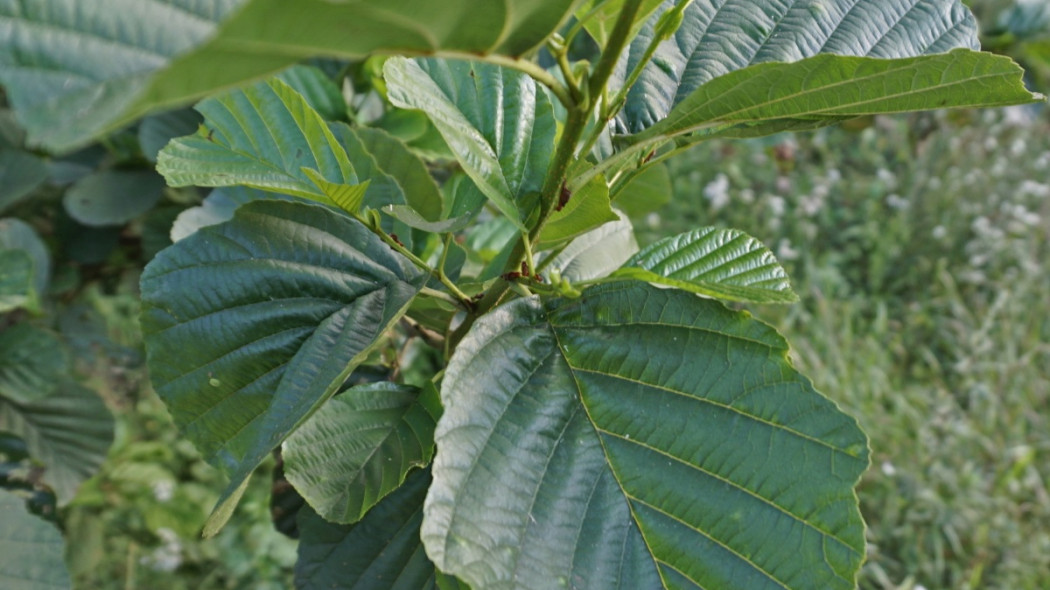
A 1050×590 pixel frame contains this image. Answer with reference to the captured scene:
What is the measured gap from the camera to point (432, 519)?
0.51 metres

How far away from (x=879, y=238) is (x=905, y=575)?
5.30ft

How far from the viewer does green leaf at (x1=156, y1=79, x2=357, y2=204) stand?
659 millimetres

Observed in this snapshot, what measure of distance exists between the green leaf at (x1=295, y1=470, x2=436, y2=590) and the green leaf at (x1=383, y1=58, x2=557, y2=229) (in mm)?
293

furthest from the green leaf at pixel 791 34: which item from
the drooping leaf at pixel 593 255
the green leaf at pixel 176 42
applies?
the green leaf at pixel 176 42

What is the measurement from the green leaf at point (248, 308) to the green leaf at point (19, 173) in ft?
2.85

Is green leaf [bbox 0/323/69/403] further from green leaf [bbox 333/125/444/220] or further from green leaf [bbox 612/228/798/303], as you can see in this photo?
green leaf [bbox 612/228/798/303]

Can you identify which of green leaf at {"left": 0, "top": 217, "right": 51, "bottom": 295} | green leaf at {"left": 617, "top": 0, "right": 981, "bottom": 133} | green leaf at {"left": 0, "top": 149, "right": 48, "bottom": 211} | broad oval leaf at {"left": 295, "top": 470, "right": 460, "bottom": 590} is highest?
green leaf at {"left": 617, "top": 0, "right": 981, "bottom": 133}

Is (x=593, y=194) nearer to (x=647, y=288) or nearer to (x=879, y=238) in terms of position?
(x=647, y=288)

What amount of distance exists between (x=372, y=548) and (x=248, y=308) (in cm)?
25

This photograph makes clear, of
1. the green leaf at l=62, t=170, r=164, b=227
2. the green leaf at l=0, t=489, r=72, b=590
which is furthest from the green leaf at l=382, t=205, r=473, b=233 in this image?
the green leaf at l=62, t=170, r=164, b=227

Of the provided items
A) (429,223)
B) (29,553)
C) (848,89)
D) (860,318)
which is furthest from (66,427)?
(860,318)

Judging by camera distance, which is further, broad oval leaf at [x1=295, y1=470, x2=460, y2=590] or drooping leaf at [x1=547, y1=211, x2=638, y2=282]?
drooping leaf at [x1=547, y1=211, x2=638, y2=282]

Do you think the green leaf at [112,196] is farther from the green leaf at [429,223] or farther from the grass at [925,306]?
the grass at [925,306]

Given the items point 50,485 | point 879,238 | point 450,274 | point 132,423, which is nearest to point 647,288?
point 450,274
